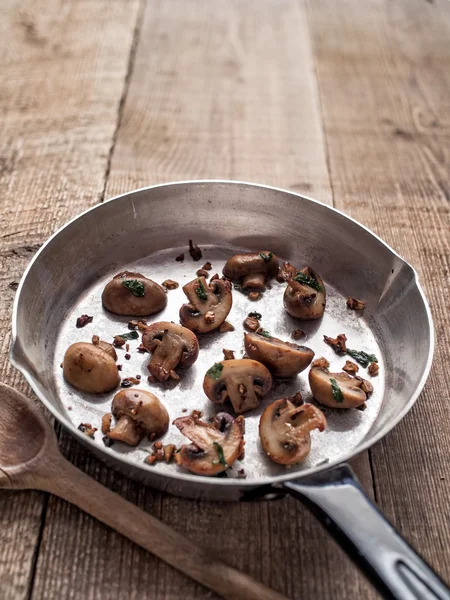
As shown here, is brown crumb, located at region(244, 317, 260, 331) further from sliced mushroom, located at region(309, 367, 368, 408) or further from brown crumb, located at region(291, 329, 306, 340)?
sliced mushroom, located at region(309, 367, 368, 408)

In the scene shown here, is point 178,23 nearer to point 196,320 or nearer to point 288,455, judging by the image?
point 196,320

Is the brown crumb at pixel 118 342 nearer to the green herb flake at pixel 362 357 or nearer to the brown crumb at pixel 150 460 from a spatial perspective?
the brown crumb at pixel 150 460

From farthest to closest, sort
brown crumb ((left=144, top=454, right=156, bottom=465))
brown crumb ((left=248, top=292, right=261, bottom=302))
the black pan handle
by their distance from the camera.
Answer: brown crumb ((left=248, top=292, right=261, bottom=302))
brown crumb ((left=144, top=454, right=156, bottom=465))
the black pan handle

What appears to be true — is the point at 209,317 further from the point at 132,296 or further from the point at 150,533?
the point at 150,533

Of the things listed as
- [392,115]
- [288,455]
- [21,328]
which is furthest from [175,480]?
[392,115]

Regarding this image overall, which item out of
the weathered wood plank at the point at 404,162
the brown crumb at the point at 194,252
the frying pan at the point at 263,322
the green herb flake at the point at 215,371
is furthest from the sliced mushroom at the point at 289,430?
the brown crumb at the point at 194,252

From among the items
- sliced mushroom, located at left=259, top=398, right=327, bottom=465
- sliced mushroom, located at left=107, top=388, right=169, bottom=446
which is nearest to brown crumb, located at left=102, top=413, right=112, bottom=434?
sliced mushroom, located at left=107, top=388, right=169, bottom=446
